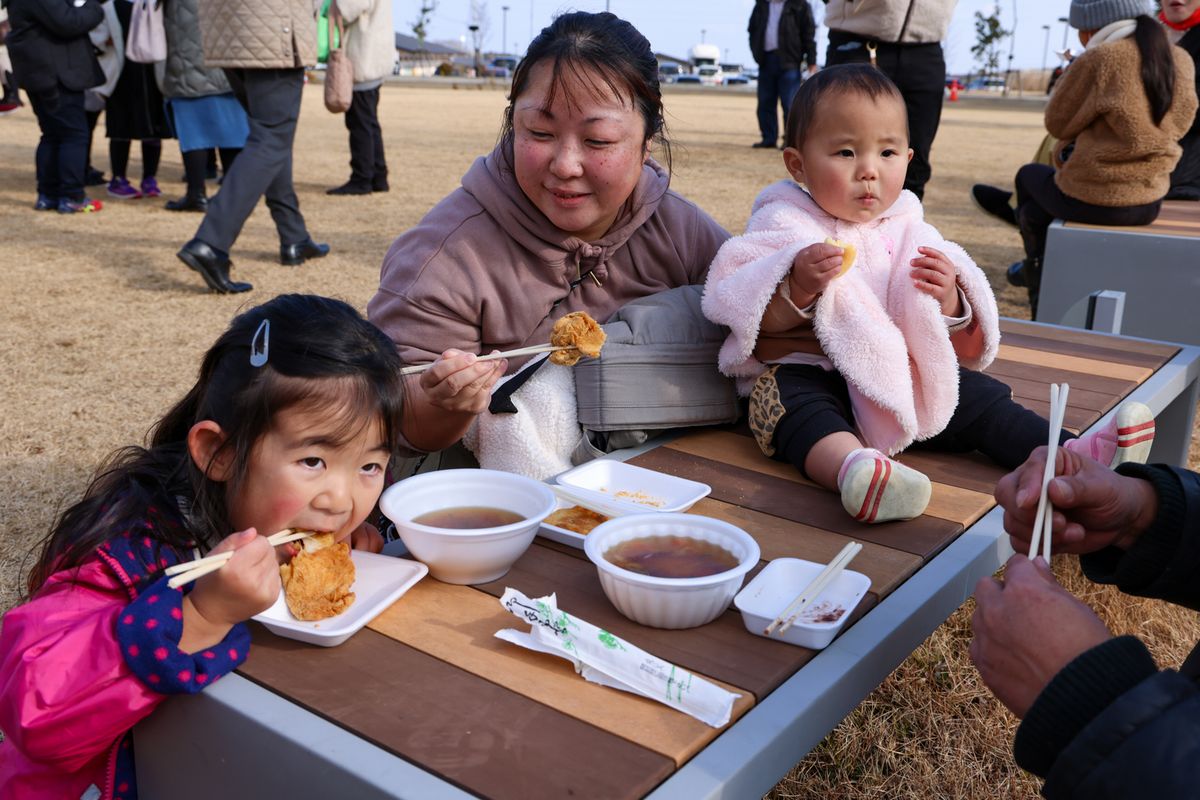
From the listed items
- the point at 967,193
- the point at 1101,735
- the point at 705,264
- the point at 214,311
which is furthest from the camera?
the point at 967,193

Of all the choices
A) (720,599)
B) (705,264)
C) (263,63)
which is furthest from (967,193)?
(720,599)

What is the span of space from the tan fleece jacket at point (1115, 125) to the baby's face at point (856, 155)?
9.64 feet

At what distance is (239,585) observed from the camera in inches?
53.6

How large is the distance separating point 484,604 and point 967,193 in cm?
952

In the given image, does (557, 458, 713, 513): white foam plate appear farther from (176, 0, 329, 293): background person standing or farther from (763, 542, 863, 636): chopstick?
(176, 0, 329, 293): background person standing

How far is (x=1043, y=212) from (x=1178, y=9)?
5.65 feet

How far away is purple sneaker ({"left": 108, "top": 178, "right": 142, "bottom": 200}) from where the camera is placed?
879cm

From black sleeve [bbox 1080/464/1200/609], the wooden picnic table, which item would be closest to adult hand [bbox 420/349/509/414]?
the wooden picnic table

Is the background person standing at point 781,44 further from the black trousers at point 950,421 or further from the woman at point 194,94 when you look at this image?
the black trousers at point 950,421

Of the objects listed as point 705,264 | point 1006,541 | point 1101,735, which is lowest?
point 1006,541

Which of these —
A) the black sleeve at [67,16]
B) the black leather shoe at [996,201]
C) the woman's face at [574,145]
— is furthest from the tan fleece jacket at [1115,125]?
the black sleeve at [67,16]

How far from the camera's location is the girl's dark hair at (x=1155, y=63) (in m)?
4.72

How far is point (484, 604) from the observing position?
1.66m

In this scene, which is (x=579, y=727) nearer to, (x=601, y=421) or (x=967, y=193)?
(x=601, y=421)
